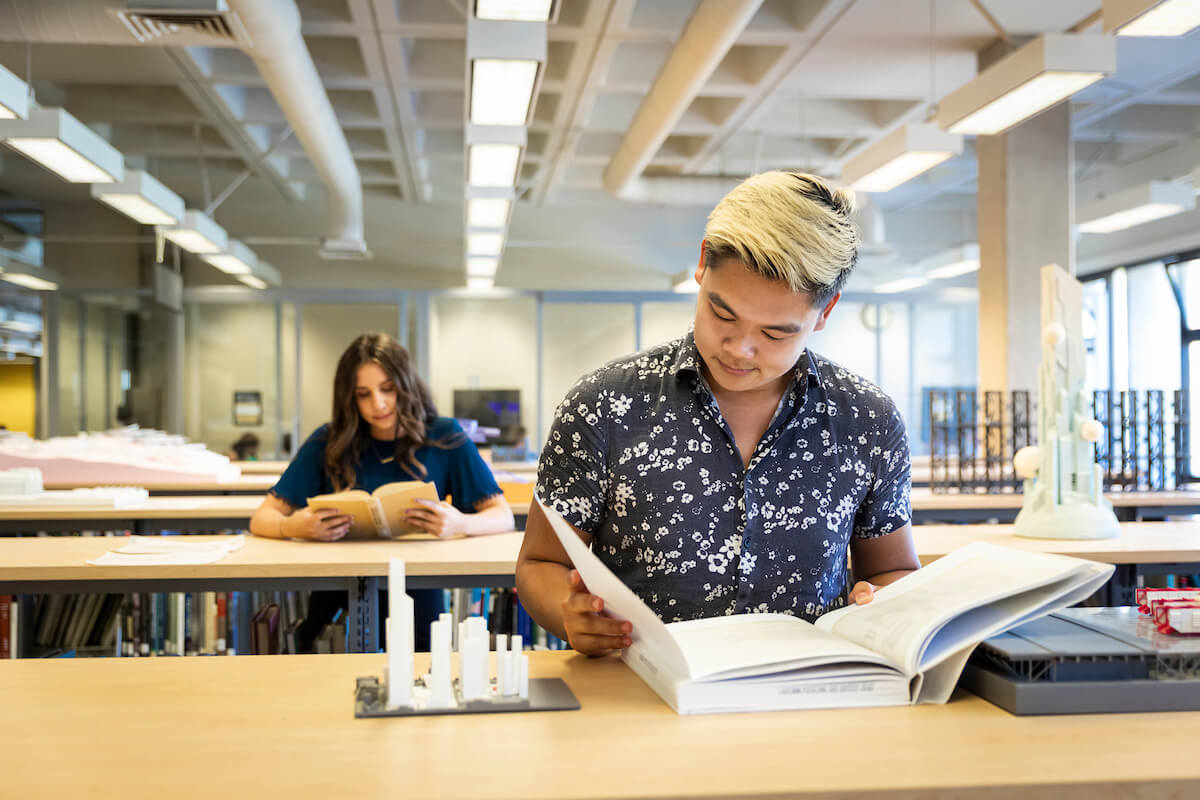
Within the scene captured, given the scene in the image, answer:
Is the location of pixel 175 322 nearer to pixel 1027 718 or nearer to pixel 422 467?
pixel 422 467

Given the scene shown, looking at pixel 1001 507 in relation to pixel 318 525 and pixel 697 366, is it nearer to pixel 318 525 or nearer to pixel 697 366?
pixel 318 525

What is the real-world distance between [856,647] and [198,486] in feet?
17.6

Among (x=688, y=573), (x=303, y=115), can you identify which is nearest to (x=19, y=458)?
(x=303, y=115)

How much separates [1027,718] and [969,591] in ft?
0.54

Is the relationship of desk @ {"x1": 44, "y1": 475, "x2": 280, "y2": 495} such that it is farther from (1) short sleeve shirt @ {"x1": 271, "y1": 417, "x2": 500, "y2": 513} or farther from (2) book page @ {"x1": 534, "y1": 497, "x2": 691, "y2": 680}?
(2) book page @ {"x1": 534, "y1": 497, "x2": 691, "y2": 680}

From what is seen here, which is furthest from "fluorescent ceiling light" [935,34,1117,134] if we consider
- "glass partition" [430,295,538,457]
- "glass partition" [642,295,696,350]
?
"glass partition" [430,295,538,457]

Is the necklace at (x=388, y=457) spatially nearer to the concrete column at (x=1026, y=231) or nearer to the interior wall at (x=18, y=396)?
the concrete column at (x=1026, y=231)

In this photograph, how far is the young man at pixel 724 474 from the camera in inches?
60.1

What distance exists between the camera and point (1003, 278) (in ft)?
22.0

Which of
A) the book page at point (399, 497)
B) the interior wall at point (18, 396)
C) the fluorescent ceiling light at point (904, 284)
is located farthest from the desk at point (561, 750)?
the interior wall at point (18, 396)

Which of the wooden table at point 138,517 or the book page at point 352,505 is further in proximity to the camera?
the wooden table at point 138,517

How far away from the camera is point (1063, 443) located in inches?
130

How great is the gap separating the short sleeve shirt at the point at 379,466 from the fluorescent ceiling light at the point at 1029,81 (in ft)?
9.26

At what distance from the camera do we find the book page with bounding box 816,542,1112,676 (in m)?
1.20
